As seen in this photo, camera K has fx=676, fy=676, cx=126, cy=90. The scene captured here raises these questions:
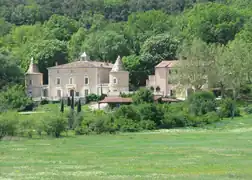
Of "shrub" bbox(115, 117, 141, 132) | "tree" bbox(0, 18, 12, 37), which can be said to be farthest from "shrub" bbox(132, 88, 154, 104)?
"tree" bbox(0, 18, 12, 37)

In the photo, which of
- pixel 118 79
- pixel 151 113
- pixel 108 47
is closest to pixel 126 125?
pixel 151 113

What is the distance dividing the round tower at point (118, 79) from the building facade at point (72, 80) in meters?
1.59

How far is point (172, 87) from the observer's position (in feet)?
323

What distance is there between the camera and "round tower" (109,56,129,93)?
10006cm

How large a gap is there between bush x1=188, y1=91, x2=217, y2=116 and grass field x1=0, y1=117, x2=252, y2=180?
29232 millimetres

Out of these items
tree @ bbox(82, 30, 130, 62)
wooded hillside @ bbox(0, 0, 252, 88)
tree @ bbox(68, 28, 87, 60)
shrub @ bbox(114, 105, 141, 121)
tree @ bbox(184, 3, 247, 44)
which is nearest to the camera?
shrub @ bbox(114, 105, 141, 121)

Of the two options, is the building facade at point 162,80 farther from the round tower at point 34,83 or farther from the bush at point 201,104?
the bush at point 201,104

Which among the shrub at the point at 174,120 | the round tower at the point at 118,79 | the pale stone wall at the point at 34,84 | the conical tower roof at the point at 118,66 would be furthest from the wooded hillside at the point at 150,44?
the shrub at the point at 174,120

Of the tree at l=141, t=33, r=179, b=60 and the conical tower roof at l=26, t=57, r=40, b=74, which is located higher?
the tree at l=141, t=33, r=179, b=60

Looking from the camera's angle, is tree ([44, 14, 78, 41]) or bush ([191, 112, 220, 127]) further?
tree ([44, 14, 78, 41])

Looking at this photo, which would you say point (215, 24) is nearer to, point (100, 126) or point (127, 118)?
point (127, 118)

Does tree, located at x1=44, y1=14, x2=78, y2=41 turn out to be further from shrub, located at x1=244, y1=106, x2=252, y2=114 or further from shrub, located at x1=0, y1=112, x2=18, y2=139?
shrub, located at x1=0, y1=112, x2=18, y2=139

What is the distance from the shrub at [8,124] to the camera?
A: 53.0 m

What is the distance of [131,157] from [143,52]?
79.7 meters
